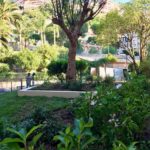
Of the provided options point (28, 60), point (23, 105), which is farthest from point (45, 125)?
point (28, 60)

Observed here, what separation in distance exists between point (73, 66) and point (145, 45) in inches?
575

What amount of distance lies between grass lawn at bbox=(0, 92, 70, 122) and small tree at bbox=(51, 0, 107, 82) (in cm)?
274

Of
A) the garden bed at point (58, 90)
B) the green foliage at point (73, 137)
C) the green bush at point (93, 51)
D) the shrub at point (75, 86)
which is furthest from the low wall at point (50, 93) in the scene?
the green bush at point (93, 51)

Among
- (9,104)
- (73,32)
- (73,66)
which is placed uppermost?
(73,32)

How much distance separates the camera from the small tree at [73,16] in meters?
16.3

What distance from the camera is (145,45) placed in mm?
29688

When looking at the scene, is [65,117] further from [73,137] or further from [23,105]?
[73,137]

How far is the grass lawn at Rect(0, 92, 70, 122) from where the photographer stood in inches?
395

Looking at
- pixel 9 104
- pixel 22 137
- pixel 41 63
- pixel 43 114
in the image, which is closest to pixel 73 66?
pixel 9 104

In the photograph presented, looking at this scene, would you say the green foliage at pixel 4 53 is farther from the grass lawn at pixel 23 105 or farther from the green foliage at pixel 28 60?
the grass lawn at pixel 23 105

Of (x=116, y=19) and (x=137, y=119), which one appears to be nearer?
(x=137, y=119)

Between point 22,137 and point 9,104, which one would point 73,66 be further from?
point 22,137

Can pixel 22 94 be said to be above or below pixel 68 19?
below

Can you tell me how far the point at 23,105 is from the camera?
38.1 ft
